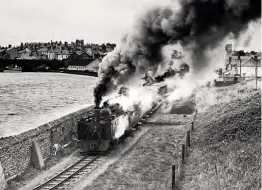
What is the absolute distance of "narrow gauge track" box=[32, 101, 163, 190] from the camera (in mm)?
13835

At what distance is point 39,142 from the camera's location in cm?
1683

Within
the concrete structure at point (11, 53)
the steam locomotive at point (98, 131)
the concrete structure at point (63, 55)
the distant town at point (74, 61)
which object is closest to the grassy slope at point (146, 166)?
the steam locomotive at point (98, 131)

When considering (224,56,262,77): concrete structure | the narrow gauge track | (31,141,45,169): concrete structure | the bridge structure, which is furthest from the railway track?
the bridge structure

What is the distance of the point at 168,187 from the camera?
13.9 meters

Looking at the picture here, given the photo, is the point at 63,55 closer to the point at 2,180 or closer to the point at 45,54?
the point at 45,54

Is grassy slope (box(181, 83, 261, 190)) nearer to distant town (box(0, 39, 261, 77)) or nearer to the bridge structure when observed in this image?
distant town (box(0, 39, 261, 77))

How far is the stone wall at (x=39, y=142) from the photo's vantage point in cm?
1437

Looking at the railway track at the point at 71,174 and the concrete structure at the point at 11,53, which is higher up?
the concrete structure at the point at 11,53

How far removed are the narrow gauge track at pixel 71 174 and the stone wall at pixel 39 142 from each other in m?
1.66

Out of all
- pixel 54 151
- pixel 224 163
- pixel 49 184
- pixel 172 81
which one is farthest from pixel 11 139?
pixel 172 81

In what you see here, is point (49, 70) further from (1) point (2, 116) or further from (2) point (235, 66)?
(1) point (2, 116)

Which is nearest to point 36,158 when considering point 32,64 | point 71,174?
point 71,174

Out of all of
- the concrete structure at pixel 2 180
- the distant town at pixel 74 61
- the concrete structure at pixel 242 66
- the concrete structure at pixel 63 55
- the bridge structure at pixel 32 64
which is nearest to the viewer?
the concrete structure at pixel 2 180

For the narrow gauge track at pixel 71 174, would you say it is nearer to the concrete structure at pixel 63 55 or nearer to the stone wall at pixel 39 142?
the stone wall at pixel 39 142
